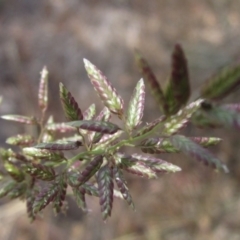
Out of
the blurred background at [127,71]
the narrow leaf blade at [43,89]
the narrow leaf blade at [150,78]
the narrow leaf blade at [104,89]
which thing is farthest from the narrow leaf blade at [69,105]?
the blurred background at [127,71]

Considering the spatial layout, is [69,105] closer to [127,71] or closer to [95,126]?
[95,126]

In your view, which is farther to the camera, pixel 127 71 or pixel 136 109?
pixel 127 71

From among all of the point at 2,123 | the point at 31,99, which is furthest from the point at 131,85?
the point at 2,123

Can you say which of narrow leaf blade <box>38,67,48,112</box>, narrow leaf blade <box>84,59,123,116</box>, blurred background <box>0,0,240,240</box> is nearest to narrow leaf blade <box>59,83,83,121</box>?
narrow leaf blade <box>84,59,123,116</box>

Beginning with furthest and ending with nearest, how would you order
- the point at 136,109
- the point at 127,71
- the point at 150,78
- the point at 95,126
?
the point at 127,71 → the point at 136,109 → the point at 95,126 → the point at 150,78

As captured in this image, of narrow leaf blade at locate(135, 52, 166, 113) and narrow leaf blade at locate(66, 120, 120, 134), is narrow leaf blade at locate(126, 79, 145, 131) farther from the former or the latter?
narrow leaf blade at locate(135, 52, 166, 113)

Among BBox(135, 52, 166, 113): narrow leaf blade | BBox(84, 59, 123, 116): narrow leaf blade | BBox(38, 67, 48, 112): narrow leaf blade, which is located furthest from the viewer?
BBox(38, 67, 48, 112): narrow leaf blade

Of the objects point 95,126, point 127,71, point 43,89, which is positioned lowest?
point 95,126

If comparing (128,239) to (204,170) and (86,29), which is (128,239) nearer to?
(204,170)

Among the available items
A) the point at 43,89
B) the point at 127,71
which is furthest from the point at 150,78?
the point at 127,71
